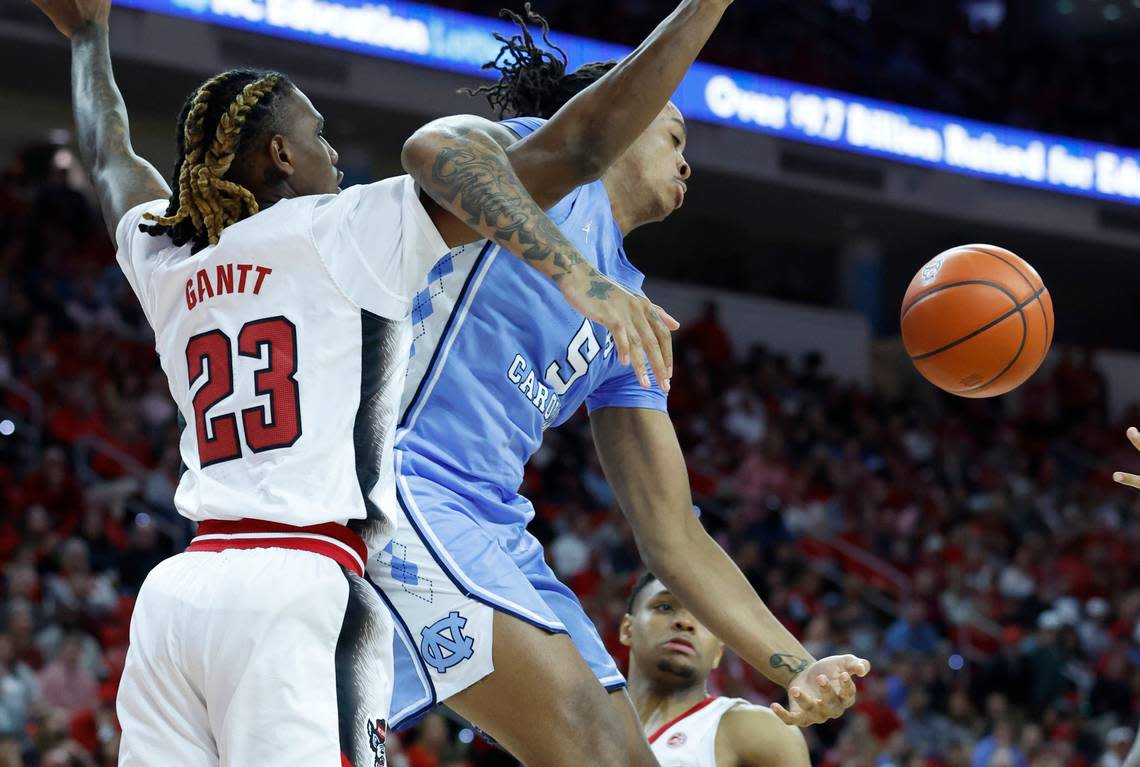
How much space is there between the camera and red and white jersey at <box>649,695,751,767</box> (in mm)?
4621

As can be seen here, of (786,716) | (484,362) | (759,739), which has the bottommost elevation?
(759,739)

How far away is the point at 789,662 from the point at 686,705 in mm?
1537

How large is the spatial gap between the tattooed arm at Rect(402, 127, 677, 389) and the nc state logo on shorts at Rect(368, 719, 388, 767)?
729mm

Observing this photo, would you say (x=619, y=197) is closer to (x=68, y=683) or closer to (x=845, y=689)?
(x=845, y=689)

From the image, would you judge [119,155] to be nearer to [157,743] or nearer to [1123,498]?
[157,743]

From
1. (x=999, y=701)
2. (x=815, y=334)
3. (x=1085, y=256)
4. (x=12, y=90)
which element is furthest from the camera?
(x=1085, y=256)

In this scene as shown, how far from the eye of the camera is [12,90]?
606 inches

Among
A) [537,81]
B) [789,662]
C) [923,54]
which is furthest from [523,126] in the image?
[923,54]

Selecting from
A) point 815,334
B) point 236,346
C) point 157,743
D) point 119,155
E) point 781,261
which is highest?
point 781,261

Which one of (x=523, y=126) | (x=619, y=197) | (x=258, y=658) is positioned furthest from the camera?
(x=619, y=197)

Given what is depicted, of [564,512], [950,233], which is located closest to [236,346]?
[564,512]

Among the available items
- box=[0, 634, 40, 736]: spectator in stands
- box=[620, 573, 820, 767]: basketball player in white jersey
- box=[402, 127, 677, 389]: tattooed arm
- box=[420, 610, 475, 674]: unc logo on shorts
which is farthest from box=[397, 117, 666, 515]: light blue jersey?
box=[0, 634, 40, 736]: spectator in stands

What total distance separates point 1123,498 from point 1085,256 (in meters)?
4.09

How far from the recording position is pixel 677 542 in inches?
140
